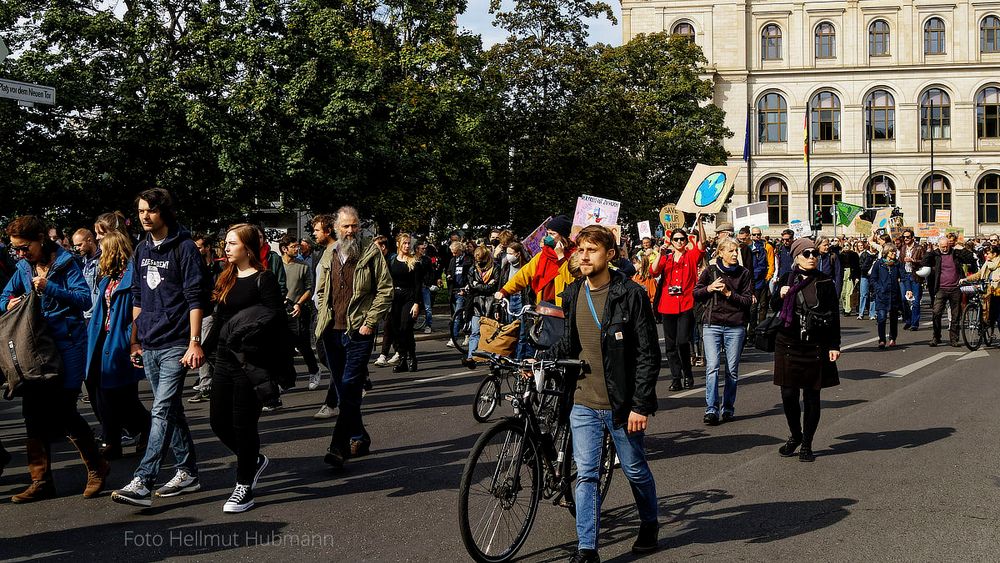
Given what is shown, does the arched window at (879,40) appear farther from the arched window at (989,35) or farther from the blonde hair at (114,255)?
the blonde hair at (114,255)

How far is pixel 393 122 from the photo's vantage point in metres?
29.3

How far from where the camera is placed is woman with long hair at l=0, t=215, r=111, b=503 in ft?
21.3

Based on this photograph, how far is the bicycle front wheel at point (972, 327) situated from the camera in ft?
53.1

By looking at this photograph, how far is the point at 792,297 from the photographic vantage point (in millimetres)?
7973

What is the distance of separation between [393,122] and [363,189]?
230 centimetres

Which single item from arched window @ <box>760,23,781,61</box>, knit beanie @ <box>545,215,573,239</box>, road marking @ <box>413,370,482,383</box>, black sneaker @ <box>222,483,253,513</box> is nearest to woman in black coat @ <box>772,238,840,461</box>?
knit beanie @ <box>545,215,573,239</box>

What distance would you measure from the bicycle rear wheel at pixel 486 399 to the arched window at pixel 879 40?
60483mm

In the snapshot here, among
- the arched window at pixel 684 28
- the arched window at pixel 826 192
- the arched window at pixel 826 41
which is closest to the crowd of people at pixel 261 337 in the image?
the arched window at pixel 684 28

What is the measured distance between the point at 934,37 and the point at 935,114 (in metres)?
4.96

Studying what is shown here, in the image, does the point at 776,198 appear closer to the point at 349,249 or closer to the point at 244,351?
the point at 349,249

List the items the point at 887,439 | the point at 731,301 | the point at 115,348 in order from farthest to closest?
the point at 731,301 < the point at 887,439 < the point at 115,348

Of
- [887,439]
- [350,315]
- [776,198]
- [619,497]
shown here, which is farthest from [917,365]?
[776,198]

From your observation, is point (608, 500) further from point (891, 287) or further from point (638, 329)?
point (891, 287)

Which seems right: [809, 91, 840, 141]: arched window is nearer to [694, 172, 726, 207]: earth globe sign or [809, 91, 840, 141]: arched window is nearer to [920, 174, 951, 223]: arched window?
[920, 174, 951, 223]: arched window
